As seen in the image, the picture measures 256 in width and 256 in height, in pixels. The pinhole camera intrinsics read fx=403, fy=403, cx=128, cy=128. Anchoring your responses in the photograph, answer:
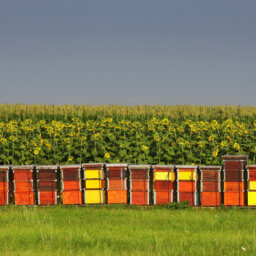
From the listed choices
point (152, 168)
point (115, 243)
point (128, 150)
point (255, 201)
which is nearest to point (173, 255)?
point (115, 243)

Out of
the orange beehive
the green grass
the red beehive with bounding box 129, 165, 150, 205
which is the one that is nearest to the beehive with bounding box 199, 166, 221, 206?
the green grass

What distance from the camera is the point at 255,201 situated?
9.77 m

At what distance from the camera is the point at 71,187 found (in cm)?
987

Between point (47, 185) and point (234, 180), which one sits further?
point (47, 185)

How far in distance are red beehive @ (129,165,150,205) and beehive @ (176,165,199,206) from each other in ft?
2.53

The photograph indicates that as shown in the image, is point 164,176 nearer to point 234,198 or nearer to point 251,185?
point 234,198

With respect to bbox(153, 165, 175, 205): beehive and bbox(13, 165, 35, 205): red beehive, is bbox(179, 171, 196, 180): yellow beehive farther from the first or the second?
bbox(13, 165, 35, 205): red beehive

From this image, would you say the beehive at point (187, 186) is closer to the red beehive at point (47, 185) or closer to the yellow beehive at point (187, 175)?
the yellow beehive at point (187, 175)

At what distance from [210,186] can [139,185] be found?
5.66ft

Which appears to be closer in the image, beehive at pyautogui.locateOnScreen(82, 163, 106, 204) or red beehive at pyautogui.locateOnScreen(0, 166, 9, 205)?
beehive at pyautogui.locateOnScreen(82, 163, 106, 204)

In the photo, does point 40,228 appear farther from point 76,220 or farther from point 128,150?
point 128,150

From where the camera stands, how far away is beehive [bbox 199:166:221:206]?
9.65 metres

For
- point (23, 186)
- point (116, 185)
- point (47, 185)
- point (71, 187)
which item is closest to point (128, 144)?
point (116, 185)

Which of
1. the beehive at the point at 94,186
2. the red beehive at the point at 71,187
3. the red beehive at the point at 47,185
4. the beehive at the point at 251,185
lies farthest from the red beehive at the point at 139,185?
the beehive at the point at 251,185
